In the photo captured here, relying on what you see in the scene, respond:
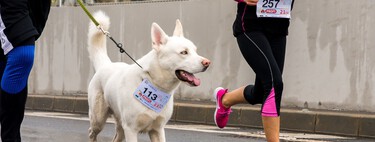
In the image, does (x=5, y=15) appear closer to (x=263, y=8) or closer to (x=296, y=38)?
(x=263, y=8)

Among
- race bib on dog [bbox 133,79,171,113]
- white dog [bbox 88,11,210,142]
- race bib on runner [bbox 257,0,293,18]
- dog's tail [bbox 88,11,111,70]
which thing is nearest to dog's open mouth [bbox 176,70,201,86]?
white dog [bbox 88,11,210,142]

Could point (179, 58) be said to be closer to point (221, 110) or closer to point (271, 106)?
point (271, 106)

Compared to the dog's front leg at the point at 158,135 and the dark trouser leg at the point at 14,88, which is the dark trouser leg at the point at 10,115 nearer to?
the dark trouser leg at the point at 14,88

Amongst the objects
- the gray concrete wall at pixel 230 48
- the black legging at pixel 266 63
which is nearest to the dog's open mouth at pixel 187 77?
the black legging at pixel 266 63

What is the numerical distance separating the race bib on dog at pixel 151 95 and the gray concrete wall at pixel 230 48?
5471 mm

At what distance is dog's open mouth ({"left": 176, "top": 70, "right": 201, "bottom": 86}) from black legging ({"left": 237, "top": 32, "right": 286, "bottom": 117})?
58 centimetres

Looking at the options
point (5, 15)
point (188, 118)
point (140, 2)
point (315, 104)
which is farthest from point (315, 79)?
point (5, 15)

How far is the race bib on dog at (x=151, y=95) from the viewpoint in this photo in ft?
18.3

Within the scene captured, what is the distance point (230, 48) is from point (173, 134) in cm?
355

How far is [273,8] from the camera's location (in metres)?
5.96

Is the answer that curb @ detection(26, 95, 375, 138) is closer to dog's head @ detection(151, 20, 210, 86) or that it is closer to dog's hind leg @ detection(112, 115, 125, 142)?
dog's hind leg @ detection(112, 115, 125, 142)

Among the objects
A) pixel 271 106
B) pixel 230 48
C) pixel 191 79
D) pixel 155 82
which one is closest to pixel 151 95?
pixel 155 82

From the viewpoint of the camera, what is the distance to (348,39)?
35.6 ft

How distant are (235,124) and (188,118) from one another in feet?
3.11
